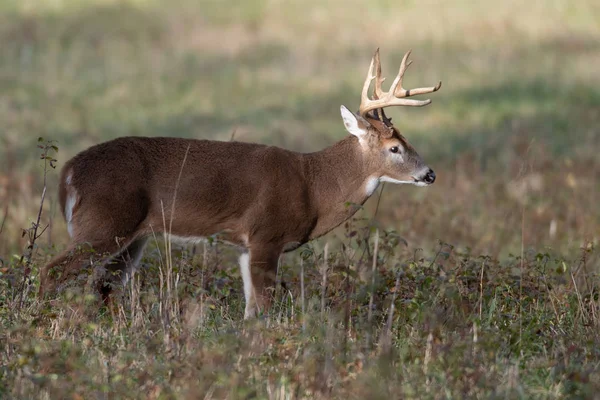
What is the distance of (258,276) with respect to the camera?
25.8ft

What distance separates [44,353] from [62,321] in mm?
785

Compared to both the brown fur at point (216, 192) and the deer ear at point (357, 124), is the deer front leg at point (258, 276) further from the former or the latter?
the deer ear at point (357, 124)

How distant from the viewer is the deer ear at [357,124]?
27.7ft

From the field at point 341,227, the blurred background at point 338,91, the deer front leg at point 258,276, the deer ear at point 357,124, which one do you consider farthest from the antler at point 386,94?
Result: the blurred background at point 338,91

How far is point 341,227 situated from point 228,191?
12.9 ft

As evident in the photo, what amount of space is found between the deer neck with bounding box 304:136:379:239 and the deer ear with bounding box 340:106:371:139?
0.14m

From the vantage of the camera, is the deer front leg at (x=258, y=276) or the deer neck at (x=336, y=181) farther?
the deer neck at (x=336, y=181)

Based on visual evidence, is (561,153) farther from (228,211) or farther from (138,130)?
(228,211)

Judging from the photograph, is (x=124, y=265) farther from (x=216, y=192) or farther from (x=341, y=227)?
(x=341, y=227)

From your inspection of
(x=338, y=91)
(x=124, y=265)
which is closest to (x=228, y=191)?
(x=124, y=265)

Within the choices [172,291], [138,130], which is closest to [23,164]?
[138,130]

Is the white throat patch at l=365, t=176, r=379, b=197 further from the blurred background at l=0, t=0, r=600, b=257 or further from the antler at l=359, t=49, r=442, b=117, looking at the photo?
the blurred background at l=0, t=0, r=600, b=257

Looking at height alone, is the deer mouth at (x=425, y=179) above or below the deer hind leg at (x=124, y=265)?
above

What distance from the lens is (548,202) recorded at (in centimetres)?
1260
